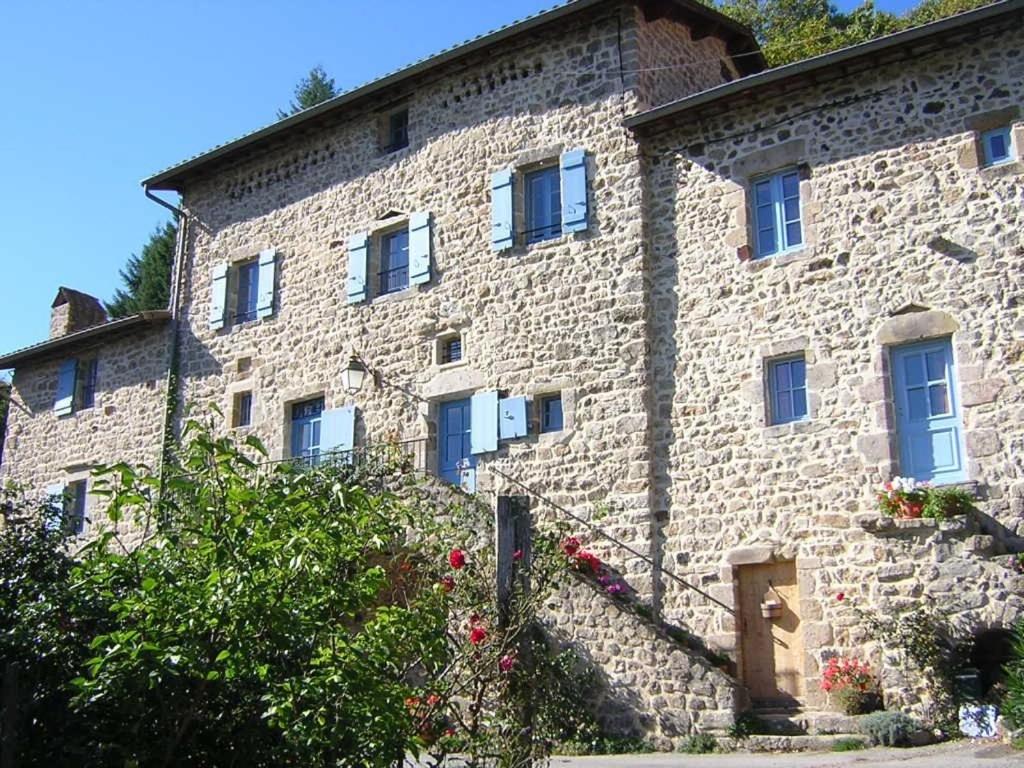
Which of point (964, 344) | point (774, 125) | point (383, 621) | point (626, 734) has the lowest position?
point (626, 734)

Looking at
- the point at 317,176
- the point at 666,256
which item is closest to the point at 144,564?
the point at 666,256

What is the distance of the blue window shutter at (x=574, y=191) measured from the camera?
14242 millimetres

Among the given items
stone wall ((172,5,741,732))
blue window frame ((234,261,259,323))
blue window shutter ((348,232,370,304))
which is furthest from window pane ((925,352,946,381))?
blue window frame ((234,261,259,323))

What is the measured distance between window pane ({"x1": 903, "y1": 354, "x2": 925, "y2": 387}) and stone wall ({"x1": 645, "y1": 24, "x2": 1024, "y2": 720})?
8.3 inches

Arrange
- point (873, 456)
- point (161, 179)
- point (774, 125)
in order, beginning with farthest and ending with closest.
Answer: point (161, 179), point (774, 125), point (873, 456)

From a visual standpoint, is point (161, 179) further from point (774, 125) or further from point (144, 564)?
point (144, 564)

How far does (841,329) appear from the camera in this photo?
1210 cm

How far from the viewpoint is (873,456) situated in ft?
38.0

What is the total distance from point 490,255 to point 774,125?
3.92m

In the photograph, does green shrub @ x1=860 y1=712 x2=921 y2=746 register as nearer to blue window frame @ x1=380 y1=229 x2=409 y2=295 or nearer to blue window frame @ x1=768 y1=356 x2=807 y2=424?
blue window frame @ x1=768 y1=356 x2=807 y2=424

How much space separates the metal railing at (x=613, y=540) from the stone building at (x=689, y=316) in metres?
0.05

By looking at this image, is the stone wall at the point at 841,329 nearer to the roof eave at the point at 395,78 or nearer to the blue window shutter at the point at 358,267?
the roof eave at the point at 395,78

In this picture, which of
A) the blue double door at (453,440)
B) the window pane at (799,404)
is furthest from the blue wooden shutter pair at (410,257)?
the window pane at (799,404)

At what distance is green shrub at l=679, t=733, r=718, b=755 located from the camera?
10.7 metres
